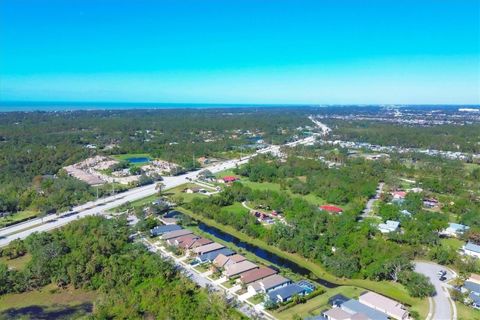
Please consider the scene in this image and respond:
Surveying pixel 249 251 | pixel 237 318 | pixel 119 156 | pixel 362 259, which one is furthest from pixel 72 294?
pixel 119 156

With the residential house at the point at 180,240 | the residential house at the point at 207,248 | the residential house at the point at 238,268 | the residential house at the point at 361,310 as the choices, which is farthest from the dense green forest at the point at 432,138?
the residential house at the point at 361,310

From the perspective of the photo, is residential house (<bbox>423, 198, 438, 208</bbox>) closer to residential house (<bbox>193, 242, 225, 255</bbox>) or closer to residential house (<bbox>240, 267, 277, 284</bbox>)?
residential house (<bbox>240, 267, 277, 284</bbox>)

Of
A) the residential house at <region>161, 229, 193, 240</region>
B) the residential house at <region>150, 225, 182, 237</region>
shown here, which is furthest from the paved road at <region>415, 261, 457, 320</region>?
the residential house at <region>150, 225, 182, 237</region>

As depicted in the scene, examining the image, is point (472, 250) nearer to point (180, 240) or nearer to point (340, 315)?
point (340, 315)

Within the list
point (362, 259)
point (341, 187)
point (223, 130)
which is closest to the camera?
point (362, 259)

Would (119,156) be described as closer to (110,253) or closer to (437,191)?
(110,253)

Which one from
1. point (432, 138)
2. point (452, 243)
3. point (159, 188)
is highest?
point (432, 138)

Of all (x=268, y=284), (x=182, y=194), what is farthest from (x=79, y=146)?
(x=268, y=284)

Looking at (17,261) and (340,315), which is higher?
(340,315)
